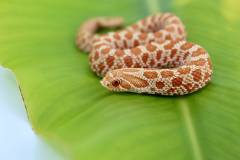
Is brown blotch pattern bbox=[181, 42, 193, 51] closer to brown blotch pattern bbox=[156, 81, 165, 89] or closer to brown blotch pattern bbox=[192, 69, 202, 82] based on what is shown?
brown blotch pattern bbox=[192, 69, 202, 82]

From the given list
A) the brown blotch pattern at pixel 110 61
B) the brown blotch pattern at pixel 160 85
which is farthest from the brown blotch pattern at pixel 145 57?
the brown blotch pattern at pixel 160 85

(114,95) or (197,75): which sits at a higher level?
(197,75)

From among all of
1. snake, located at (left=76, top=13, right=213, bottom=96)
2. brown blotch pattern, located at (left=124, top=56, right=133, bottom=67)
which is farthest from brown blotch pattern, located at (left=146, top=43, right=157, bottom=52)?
brown blotch pattern, located at (left=124, top=56, right=133, bottom=67)

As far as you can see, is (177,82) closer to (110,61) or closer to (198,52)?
(198,52)

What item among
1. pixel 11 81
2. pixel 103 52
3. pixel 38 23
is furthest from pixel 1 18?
pixel 103 52

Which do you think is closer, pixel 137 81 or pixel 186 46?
pixel 137 81

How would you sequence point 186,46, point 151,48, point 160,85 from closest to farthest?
point 160,85 < point 186,46 < point 151,48

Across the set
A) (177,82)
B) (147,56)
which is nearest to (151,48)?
(147,56)

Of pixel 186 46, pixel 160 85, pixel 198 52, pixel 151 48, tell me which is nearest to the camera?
pixel 160 85
